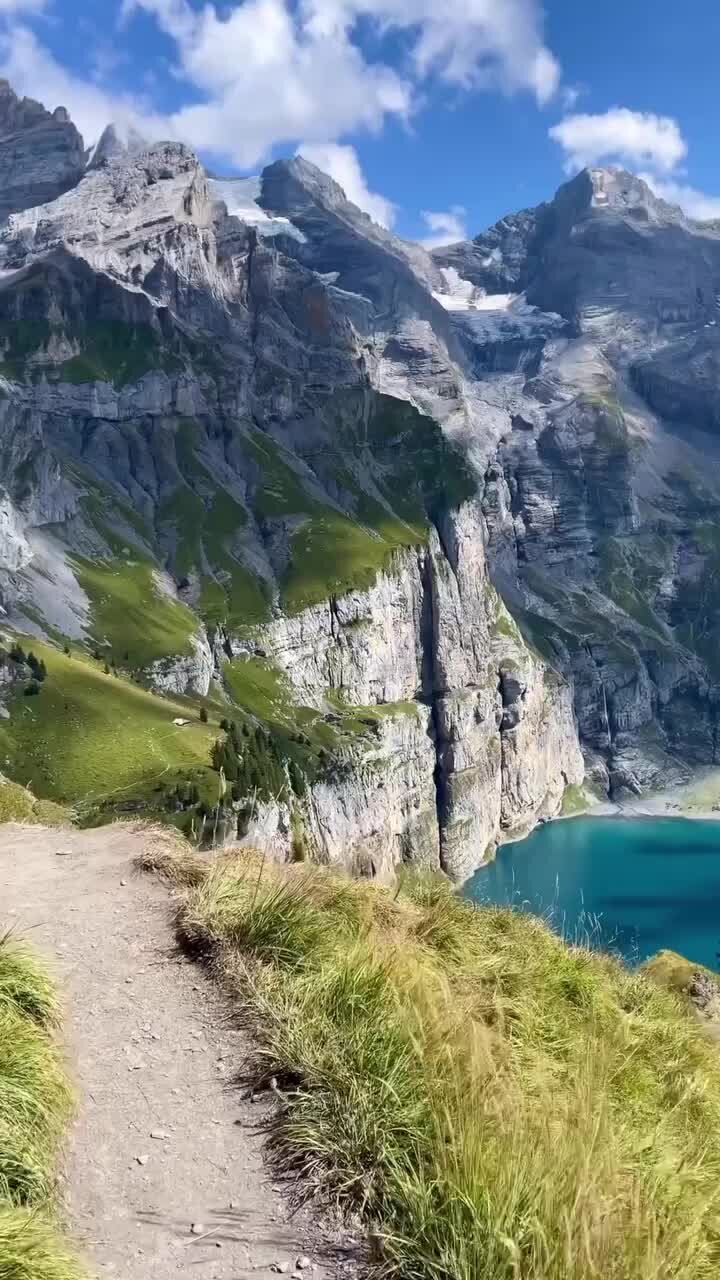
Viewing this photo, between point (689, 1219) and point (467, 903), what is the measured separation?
31.0 ft

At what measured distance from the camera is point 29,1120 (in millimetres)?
6562

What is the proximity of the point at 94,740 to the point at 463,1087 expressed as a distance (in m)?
125

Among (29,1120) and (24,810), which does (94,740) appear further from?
(29,1120)

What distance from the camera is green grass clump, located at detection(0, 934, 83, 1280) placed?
16.0ft

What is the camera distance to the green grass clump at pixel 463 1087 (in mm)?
4996

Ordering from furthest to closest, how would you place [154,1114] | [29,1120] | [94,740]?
[94,740] < [154,1114] < [29,1120]

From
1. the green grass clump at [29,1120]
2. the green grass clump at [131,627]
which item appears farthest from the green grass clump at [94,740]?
the green grass clump at [29,1120]

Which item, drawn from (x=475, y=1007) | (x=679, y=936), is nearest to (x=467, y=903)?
(x=475, y=1007)

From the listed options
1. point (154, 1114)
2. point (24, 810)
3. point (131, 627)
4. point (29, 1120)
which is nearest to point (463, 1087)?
point (154, 1114)

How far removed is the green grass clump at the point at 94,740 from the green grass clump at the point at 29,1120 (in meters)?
98.1

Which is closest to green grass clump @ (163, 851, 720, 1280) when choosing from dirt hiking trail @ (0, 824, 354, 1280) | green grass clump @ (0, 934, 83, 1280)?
dirt hiking trail @ (0, 824, 354, 1280)

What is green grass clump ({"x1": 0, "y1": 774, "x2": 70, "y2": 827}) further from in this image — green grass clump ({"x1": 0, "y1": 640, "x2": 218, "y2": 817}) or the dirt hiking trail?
green grass clump ({"x1": 0, "y1": 640, "x2": 218, "y2": 817})

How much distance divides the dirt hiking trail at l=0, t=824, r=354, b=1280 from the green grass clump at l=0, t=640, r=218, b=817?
314ft

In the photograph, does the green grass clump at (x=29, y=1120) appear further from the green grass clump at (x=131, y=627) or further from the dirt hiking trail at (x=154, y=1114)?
the green grass clump at (x=131, y=627)
